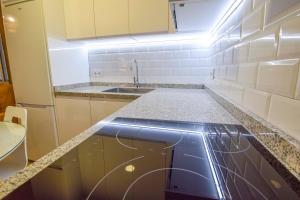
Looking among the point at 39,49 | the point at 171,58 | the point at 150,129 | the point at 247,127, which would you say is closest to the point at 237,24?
the point at 247,127

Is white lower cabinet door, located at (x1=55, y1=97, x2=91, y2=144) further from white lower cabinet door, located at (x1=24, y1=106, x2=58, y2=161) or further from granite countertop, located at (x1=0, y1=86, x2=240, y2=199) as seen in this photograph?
granite countertop, located at (x1=0, y1=86, x2=240, y2=199)

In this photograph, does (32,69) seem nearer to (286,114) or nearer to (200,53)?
(200,53)

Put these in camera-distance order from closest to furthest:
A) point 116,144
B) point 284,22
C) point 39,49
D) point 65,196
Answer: point 65,196
point 284,22
point 116,144
point 39,49

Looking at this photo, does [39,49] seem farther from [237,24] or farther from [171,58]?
[237,24]

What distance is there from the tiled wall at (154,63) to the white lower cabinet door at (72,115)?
0.59 m

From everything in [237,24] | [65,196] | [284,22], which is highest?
[237,24]

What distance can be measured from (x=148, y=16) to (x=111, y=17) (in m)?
0.42

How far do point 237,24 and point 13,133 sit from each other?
1.61 metres

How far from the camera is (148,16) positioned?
5.44 feet

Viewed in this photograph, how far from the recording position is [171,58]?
6.78 feet

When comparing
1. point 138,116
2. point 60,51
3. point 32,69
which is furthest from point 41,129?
point 138,116

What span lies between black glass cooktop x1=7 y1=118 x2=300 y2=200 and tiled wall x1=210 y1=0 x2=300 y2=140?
12 centimetres

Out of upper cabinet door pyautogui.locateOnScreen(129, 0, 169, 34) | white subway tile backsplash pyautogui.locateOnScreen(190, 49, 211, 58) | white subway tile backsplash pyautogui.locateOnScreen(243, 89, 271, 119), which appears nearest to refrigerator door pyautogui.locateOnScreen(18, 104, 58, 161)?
upper cabinet door pyautogui.locateOnScreen(129, 0, 169, 34)

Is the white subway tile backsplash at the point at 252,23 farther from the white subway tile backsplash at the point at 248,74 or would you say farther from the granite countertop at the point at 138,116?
the granite countertop at the point at 138,116
